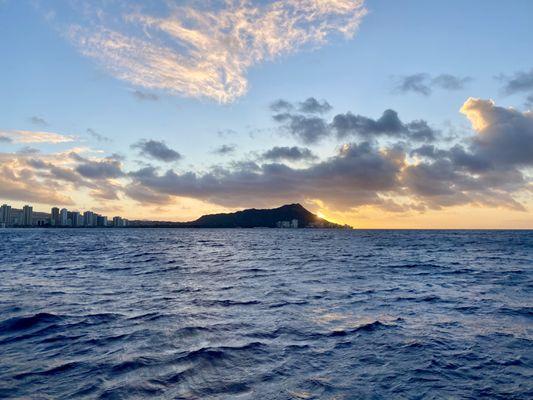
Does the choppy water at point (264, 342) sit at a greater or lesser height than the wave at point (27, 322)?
greater

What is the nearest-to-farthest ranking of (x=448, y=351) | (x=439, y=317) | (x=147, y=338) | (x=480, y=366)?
1. (x=480, y=366)
2. (x=448, y=351)
3. (x=147, y=338)
4. (x=439, y=317)

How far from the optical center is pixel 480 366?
39.0ft

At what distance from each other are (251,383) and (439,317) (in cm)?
1237

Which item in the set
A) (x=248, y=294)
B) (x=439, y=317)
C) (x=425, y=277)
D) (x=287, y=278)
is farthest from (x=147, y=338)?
(x=425, y=277)

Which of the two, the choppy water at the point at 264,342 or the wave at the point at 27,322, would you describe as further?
the wave at the point at 27,322

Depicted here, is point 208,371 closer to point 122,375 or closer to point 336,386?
point 122,375

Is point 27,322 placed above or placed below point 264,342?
below

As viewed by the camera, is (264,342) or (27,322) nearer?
(264,342)

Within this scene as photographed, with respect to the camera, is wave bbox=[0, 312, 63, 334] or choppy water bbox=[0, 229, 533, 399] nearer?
choppy water bbox=[0, 229, 533, 399]

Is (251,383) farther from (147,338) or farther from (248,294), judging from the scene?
(248,294)

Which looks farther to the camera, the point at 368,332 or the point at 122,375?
the point at 368,332

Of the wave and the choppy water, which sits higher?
the choppy water

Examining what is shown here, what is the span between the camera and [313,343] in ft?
46.0

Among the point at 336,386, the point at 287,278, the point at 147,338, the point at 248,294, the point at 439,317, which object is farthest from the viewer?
the point at 287,278
